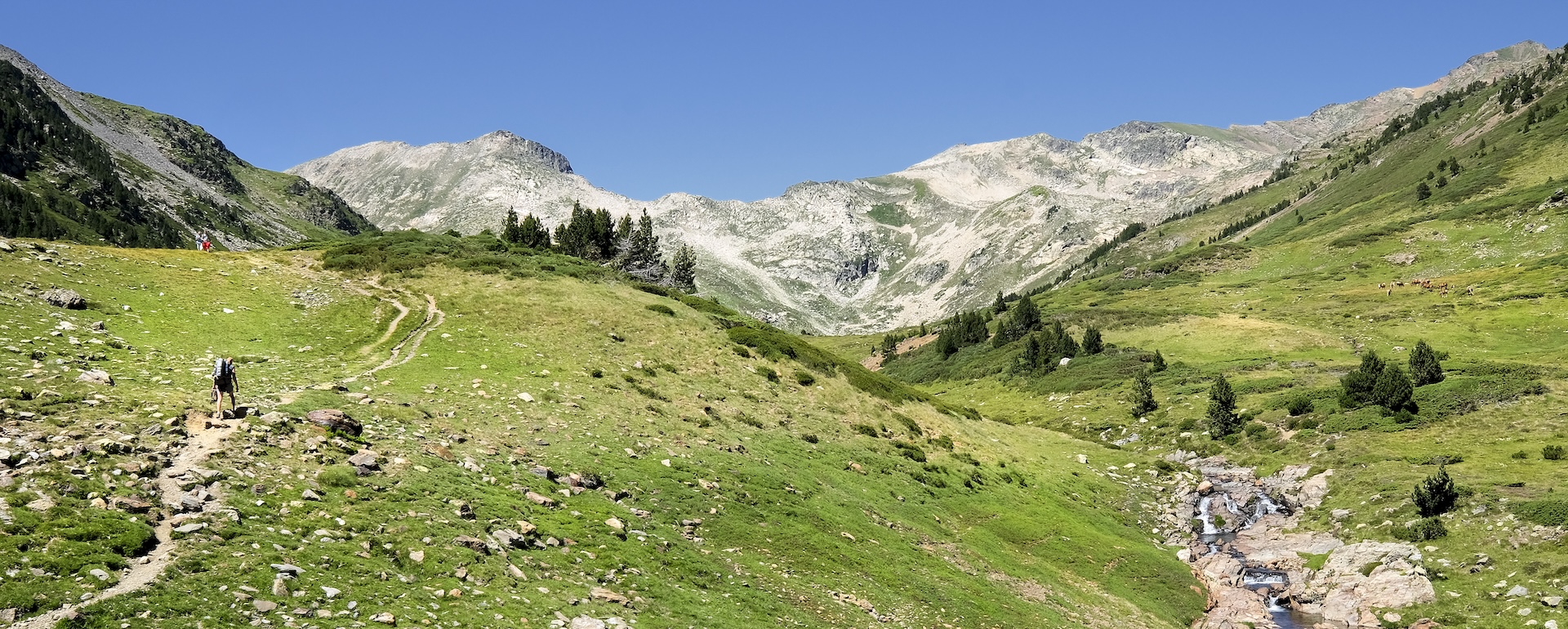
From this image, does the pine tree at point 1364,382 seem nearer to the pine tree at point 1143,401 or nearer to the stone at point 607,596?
the pine tree at point 1143,401

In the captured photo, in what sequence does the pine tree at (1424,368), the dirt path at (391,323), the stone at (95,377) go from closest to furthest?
the stone at (95,377)
the dirt path at (391,323)
the pine tree at (1424,368)

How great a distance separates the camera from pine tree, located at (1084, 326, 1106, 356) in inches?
4198

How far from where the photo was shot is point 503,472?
1019 inches

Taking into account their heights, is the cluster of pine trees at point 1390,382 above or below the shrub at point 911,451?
above

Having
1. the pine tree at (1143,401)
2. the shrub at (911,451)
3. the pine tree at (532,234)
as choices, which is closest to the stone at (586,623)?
the shrub at (911,451)

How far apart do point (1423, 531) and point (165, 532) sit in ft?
168

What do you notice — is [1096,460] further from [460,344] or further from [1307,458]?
[460,344]

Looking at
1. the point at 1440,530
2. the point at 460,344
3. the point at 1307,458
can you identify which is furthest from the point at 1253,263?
the point at 460,344

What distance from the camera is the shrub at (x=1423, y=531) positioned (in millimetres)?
39281

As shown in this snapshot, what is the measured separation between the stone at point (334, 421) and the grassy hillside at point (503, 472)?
836mm

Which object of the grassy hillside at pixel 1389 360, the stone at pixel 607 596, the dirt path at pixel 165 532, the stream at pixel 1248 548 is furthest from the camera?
the grassy hillside at pixel 1389 360

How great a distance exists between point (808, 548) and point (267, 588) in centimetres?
1775

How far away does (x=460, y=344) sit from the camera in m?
43.2

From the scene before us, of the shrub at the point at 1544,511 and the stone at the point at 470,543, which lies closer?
the stone at the point at 470,543
